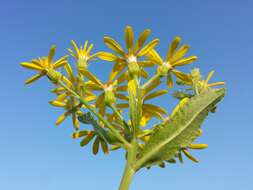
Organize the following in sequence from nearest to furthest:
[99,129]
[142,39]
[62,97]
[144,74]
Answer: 1. [99,129]
2. [142,39]
3. [144,74]
4. [62,97]

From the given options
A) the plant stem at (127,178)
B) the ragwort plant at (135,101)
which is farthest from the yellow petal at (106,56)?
the plant stem at (127,178)

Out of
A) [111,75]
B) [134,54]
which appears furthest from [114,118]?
[134,54]

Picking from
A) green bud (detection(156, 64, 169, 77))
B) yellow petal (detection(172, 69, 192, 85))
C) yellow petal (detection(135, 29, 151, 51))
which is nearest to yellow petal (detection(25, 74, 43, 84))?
yellow petal (detection(135, 29, 151, 51))

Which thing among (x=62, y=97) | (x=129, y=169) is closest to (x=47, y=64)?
(x=62, y=97)

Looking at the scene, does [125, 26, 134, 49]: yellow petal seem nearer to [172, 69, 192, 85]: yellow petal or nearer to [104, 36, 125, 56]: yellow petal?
[104, 36, 125, 56]: yellow petal

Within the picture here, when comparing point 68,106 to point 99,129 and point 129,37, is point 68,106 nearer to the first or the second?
point 99,129

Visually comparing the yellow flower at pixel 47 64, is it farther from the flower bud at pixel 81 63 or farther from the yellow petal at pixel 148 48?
the yellow petal at pixel 148 48
